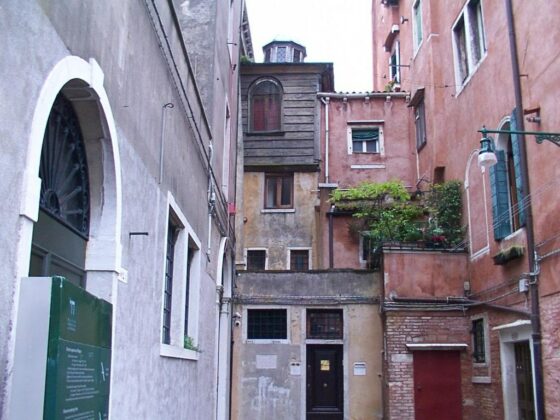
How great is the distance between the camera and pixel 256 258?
19.5 metres

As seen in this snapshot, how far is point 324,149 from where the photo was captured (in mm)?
20453

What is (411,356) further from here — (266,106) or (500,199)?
(266,106)

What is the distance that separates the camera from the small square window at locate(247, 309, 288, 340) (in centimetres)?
1612

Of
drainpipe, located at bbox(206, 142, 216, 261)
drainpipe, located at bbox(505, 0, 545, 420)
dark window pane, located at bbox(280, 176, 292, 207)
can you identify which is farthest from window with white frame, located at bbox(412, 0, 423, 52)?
drainpipe, located at bbox(206, 142, 216, 261)

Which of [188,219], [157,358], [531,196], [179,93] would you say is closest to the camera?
[157,358]

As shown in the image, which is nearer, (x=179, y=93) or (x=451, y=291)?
(x=179, y=93)

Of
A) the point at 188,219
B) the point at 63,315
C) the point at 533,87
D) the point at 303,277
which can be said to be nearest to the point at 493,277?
the point at 533,87

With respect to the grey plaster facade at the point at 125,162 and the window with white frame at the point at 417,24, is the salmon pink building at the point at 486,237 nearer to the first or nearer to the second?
the window with white frame at the point at 417,24

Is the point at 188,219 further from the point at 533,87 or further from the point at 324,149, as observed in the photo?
the point at 324,149

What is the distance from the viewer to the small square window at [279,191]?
65.2 feet

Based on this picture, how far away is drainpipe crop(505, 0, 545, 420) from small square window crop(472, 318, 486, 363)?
9.20 feet

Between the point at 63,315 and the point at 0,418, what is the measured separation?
1.71 feet

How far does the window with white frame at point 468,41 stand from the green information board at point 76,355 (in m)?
11.8

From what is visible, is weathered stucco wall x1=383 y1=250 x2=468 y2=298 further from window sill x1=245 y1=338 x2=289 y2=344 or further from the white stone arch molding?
the white stone arch molding
